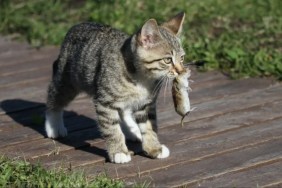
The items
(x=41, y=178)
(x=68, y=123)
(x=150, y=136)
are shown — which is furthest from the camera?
(x=68, y=123)

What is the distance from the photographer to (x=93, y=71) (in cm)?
552

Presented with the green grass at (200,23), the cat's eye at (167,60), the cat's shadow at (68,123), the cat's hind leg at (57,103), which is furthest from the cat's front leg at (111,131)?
the green grass at (200,23)

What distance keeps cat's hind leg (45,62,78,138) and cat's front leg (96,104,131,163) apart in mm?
641

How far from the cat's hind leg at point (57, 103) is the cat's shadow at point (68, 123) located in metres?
Result: 0.08

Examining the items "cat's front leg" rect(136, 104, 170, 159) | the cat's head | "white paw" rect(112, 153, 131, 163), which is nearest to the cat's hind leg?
"cat's front leg" rect(136, 104, 170, 159)

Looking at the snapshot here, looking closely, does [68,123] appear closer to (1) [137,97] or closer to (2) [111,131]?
(2) [111,131]

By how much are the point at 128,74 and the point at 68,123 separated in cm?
118

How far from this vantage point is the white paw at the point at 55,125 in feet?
19.3

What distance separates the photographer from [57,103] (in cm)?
595

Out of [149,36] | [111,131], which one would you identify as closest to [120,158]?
[111,131]

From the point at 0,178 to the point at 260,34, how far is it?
430 cm

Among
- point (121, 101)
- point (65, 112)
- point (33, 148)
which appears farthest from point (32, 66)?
point (121, 101)

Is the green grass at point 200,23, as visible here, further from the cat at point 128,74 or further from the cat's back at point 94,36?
the cat at point 128,74

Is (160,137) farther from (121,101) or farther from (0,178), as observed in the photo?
(0,178)
